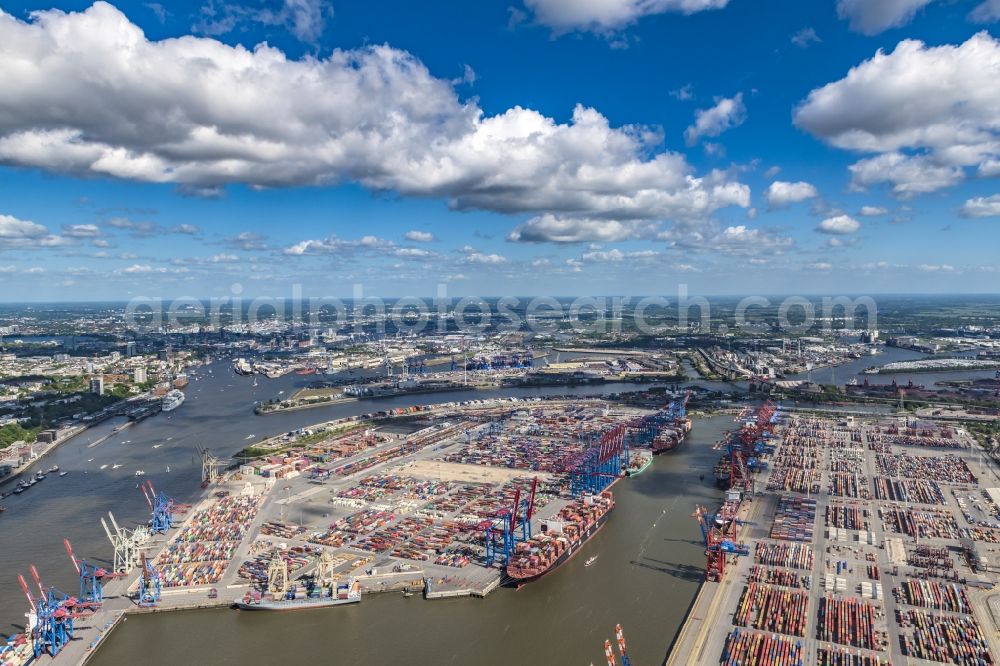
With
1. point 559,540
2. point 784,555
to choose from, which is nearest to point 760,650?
point 784,555

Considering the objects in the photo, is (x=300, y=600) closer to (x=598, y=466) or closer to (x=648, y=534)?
(x=648, y=534)

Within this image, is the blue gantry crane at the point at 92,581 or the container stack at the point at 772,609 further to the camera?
the blue gantry crane at the point at 92,581

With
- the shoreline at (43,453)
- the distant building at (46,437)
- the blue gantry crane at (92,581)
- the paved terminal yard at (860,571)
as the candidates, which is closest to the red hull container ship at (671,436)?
the paved terminal yard at (860,571)

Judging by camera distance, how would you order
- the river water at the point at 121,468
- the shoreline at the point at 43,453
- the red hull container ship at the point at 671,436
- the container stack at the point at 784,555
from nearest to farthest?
the container stack at the point at 784,555 < the river water at the point at 121,468 < the shoreline at the point at 43,453 < the red hull container ship at the point at 671,436

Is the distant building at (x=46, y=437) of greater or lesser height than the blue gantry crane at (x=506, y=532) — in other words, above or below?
below

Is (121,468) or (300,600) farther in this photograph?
(121,468)

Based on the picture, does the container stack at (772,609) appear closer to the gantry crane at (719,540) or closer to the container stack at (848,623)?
the container stack at (848,623)

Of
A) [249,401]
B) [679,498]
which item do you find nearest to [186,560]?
[679,498]

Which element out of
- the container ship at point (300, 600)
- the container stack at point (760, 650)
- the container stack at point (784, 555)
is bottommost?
the container ship at point (300, 600)
